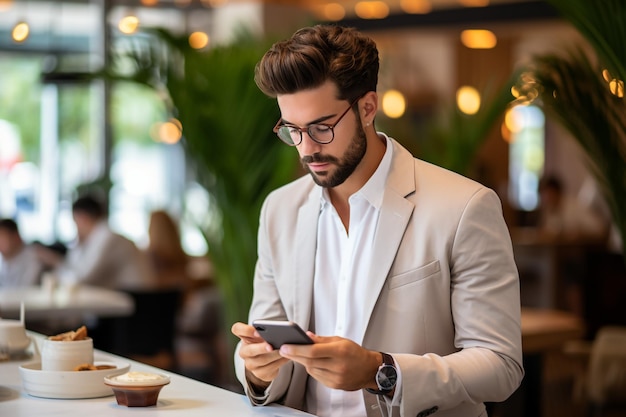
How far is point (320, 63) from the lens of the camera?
254cm

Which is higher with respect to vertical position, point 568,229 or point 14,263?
point 568,229

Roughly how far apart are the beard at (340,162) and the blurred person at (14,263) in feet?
18.9

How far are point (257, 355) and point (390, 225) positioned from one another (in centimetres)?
48

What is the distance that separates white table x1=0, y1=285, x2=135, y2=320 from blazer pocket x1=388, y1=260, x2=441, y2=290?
3775 millimetres

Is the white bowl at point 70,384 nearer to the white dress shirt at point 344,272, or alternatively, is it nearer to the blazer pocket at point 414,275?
the white dress shirt at point 344,272

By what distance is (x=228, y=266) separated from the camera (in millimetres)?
5996

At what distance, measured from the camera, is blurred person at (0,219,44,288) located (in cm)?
793

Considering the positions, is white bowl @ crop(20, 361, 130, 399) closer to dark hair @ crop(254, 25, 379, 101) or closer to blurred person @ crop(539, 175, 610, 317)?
dark hair @ crop(254, 25, 379, 101)

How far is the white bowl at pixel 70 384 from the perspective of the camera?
99.7 inches

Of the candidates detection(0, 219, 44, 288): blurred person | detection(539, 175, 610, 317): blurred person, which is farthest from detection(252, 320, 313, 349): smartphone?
detection(539, 175, 610, 317): blurred person

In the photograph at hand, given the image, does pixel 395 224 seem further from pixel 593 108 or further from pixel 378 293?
pixel 593 108

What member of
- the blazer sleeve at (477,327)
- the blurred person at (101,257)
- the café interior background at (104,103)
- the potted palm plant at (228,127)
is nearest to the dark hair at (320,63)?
the blazer sleeve at (477,327)

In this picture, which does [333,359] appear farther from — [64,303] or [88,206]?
[88,206]

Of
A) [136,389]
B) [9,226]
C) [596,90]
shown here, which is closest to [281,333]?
[136,389]
